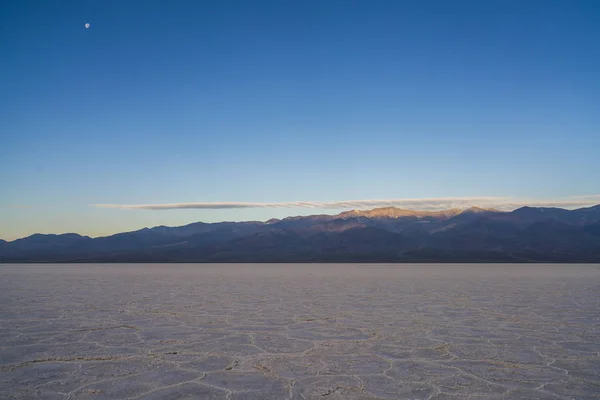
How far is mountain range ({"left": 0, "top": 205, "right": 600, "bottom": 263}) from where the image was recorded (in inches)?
2889

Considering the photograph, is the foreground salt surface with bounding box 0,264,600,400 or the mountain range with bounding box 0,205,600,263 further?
the mountain range with bounding box 0,205,600,263

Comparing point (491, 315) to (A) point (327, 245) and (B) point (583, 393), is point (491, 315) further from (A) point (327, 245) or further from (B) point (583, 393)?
(A) point (327, 245)

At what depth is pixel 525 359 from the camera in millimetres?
4281

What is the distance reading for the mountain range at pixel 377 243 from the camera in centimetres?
7338

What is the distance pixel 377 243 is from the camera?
85438mm

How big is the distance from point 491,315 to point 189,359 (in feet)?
16.6

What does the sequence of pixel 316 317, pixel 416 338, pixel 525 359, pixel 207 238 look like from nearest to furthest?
pixel 525 359, pixel 416 338, pixel 316 317, pixel 207 238

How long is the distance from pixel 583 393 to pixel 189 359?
3322 mm

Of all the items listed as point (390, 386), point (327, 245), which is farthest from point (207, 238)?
point (390, 386)

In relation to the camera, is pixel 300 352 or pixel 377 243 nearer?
pixel 300 352

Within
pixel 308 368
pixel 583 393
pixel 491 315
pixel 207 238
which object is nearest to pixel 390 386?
pixel 308 368

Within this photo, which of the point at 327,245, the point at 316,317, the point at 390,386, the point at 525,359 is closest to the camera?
the point at 390,386

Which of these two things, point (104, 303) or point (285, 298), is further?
point (285, 298)

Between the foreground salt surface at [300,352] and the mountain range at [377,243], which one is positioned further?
the mountain range at [377,243]
